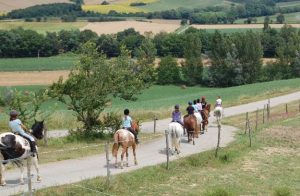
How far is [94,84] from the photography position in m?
27.7

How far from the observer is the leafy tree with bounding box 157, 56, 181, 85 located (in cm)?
9106

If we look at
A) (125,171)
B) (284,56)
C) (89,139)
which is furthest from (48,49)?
(125,171)

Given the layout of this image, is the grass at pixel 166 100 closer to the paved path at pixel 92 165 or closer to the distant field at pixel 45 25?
the paved path at pixel 92 165

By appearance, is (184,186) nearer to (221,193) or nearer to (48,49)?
(221,193)

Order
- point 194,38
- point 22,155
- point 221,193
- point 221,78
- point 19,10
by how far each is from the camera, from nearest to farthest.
A: point 221,193, point 22,155, point 221,78, point 194,38, point 19,10

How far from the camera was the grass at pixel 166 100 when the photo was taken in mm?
37250

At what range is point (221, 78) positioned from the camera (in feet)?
304

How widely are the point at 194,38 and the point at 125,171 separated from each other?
3140 inches

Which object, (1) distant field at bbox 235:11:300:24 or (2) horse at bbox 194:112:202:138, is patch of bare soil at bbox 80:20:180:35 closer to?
(1) distant field at bbox 235:11:300:24

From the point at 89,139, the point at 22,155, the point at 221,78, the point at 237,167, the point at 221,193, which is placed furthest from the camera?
the point at 221,78

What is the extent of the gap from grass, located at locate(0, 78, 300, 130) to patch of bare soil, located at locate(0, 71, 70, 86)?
4376 mm

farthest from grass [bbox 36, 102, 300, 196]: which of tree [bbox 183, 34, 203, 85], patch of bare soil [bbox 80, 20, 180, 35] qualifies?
patch of bare soil [bbox 80, 20, 180, 35]

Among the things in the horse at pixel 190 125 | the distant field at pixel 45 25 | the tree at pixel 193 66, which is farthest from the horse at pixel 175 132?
the distant field at pixel 45 25

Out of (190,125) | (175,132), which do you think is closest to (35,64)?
(190,125)
